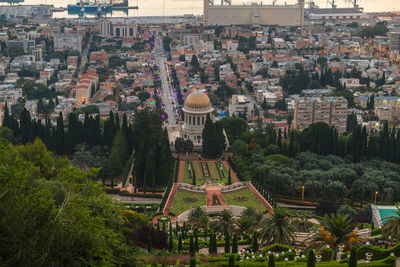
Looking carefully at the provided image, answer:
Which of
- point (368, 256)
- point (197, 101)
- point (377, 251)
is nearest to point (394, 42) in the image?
point (197, 101)

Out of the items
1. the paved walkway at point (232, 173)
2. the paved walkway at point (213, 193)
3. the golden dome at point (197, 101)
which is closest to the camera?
the paved walkway at point (213, 193)

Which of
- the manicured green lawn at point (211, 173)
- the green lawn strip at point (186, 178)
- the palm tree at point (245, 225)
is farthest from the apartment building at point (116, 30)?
the palm tree at point (245, 225)

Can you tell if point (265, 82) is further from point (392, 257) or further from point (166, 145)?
point (392, 257)

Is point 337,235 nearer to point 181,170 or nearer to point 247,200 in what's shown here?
point 247,200

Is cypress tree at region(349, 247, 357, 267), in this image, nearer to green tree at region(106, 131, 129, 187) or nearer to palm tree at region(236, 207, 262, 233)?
palm tree at region(236, 207, 262, 233)

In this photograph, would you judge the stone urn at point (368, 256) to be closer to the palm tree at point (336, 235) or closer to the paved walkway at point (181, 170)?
the palm tree at point (336, 235)
